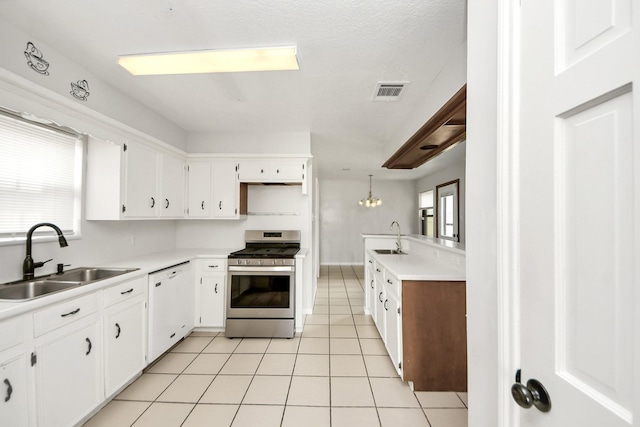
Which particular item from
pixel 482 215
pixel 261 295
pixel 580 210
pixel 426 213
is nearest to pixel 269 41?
pixel 482 215

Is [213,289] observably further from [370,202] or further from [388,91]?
[370,202]

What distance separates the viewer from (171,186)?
3342mm

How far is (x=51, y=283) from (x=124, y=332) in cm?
60

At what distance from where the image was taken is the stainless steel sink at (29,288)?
1770mm

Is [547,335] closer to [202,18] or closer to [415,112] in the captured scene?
[202,18]

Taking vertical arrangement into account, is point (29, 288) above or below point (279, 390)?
above

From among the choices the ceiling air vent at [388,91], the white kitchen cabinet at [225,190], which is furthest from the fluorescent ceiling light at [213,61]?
the white kitchen cabinet at [225,190]

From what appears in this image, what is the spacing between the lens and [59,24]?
5.95 feet

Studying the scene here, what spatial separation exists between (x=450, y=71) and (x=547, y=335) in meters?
2.08

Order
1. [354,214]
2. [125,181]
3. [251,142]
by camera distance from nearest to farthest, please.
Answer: [125,181], [251,142], [354,214]

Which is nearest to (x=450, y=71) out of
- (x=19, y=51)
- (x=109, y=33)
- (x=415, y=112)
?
(x=415, y=112)

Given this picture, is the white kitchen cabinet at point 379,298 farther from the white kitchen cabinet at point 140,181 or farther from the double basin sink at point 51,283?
the white kitchen cabinet at point 140,181

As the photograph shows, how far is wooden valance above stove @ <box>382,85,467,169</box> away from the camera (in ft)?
6.59

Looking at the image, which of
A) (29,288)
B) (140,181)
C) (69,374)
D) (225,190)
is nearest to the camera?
(69,374)
